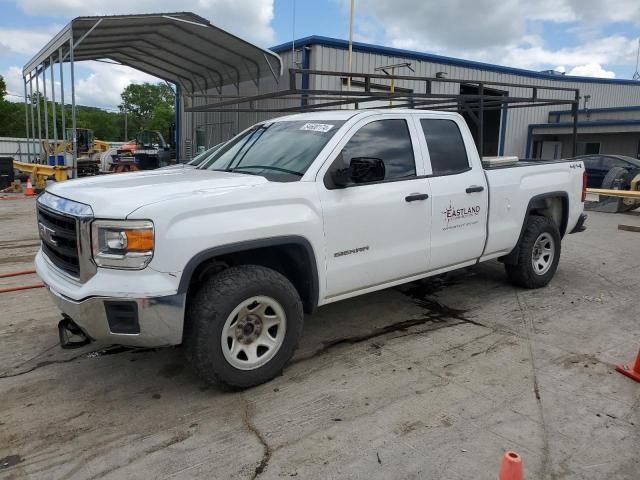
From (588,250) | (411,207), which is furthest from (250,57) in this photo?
(411,207)

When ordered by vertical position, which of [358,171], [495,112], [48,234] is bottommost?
[48,234]

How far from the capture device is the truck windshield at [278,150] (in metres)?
4.02

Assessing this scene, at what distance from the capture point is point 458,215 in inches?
192

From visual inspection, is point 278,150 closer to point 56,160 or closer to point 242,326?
point 242,326

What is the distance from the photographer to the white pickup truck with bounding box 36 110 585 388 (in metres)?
3.15

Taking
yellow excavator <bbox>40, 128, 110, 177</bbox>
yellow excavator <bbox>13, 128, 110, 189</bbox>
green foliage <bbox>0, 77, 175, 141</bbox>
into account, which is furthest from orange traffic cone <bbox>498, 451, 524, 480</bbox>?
green foliage <bbox>0, 77, 175, 141</bbox>

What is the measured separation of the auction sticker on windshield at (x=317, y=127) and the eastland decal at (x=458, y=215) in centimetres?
134

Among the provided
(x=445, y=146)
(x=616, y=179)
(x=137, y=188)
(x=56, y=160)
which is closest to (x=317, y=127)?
(x=445, y=146)

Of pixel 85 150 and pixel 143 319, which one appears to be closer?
pixel 143 319

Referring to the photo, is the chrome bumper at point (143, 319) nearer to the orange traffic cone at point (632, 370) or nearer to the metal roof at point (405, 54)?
the orange traffic cone at point (632, 370)

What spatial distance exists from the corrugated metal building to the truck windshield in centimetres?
785

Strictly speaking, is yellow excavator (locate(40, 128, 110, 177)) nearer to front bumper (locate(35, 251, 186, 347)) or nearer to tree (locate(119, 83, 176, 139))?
front bumper (locate(35, 251, 186, 347))

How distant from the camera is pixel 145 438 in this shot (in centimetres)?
310

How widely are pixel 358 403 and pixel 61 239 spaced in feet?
7.48
